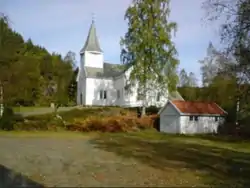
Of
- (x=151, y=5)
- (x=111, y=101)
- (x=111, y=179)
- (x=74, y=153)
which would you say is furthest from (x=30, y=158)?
(x=111, y=101)

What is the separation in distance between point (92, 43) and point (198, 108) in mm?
23546

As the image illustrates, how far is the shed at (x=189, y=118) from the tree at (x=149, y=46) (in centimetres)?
249

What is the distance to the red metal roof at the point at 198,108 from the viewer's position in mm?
36781

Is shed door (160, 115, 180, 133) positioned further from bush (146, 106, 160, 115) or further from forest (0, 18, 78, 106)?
forest (0, 18, 78, 106)

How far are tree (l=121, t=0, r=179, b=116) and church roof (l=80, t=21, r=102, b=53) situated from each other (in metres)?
17.0

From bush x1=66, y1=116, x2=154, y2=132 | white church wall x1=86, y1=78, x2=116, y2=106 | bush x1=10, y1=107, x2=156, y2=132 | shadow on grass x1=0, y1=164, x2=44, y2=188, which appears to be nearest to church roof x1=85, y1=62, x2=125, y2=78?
white church wall x1=86, y1=78, x2=116, y2=106

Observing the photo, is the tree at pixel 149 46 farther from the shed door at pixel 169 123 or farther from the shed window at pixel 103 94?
the shed window at pixel 103 94

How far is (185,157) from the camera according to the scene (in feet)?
54.4

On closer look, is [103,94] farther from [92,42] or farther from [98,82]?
[92,42]

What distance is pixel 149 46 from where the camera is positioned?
120 ft

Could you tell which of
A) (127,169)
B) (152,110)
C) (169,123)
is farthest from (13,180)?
(152,110)

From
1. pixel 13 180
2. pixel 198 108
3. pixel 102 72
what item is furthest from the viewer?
pixel 102 72

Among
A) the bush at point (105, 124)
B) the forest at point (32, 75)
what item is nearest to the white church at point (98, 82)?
the forest at point (32, 75)

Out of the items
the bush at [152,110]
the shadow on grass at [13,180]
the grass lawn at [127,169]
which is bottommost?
the grass lawn at [127,169]
